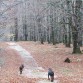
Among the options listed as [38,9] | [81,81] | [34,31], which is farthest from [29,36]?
[81,81]

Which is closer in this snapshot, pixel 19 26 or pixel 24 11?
pixel 24 11

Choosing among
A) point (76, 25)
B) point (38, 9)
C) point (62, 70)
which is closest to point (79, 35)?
point (76, 25)

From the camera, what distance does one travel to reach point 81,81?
18578 mm

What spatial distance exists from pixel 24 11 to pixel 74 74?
173 feet

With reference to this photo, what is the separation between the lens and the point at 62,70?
23766 mm

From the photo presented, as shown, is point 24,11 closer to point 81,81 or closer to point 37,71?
point 37,71

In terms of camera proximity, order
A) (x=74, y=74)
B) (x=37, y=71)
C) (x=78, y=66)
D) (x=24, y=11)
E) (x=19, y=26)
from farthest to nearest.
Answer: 1. (x=19, y=26)
2. (x=24, y=11)
3. (x=78, y=66)
4. (x=37, y=71)
5. (x=74, y=74)

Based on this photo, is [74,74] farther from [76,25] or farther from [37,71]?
[76,25]

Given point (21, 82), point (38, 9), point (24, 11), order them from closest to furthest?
point (21, 82) < point (38, 9) < point (24, 11)

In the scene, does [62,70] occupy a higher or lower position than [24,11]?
lower

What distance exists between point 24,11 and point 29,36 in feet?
45.9

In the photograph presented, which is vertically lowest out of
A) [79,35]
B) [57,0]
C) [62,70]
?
[62,70]

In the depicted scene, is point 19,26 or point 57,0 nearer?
point 57,0

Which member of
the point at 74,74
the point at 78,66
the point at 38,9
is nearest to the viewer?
the point at 74,74
